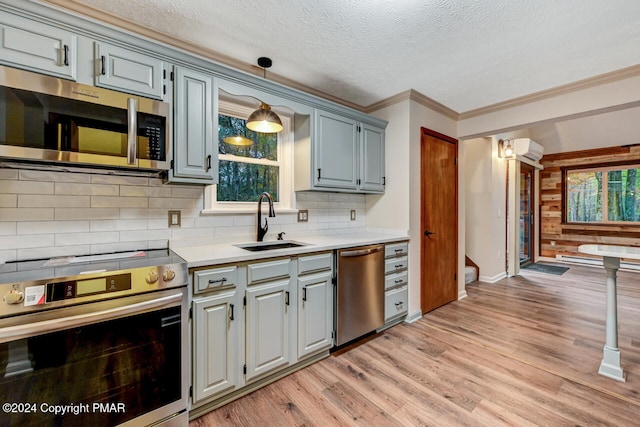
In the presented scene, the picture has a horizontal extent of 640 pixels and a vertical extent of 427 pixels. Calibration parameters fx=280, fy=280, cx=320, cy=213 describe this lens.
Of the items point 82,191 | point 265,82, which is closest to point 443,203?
point 265,82

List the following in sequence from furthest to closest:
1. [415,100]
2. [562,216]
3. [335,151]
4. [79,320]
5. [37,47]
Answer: [562,216] < [415,100] < [335,151] < [37,47] < [79,320]

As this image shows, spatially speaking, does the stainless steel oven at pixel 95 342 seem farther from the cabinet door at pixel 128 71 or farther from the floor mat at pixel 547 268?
the floor mat at pixel 547 268

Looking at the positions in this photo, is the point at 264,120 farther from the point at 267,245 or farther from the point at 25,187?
the point at 25,187

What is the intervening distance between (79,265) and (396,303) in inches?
101

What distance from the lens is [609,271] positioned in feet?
6.77

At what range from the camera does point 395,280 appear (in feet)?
9.41

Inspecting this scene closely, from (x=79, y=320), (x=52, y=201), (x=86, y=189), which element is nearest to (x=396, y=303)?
(x=79, y=320)

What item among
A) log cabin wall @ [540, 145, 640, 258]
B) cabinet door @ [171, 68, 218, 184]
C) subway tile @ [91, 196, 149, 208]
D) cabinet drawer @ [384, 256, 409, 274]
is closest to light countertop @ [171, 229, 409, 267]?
cabinet drawer @ [384, 256, 409, 274]

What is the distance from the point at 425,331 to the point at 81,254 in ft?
9.59

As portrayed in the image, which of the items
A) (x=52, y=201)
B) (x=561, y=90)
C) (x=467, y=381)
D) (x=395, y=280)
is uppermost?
(x=561, y=90)

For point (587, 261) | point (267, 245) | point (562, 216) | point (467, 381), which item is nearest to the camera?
point (467, 381)

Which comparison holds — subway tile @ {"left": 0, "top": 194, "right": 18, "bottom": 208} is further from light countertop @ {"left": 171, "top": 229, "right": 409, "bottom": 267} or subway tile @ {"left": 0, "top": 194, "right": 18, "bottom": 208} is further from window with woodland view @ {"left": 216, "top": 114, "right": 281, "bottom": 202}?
window with woodland view @ {"left": 216, "top": 114, "right": 281, "bottom": 202}

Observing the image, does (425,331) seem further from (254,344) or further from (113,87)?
(113,87)

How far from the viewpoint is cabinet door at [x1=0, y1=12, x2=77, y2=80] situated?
1.36 meters
